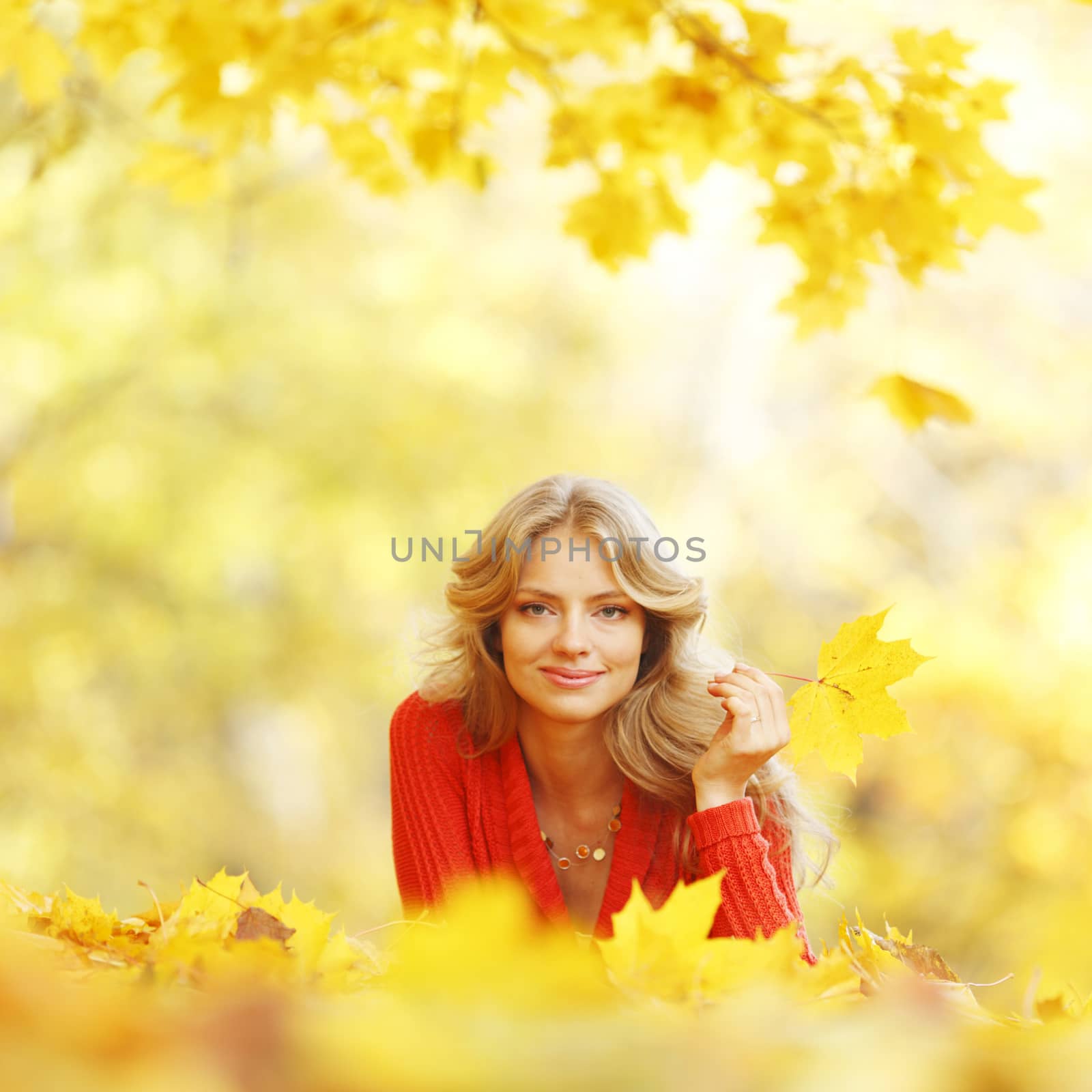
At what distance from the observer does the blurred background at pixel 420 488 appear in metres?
5.54

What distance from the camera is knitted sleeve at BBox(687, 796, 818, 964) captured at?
4.34ft

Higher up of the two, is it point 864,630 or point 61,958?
point 864,630

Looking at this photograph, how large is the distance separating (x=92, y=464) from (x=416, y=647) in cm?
412

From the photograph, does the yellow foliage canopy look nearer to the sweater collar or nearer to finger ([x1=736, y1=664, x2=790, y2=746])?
finger ([x1=736, y1=664, x2=790, y2=746])

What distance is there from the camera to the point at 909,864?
21.6 ft

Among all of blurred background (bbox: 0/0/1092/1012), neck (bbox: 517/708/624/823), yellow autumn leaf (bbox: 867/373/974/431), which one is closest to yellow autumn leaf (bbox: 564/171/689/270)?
yellow autumn leaf (bbox: 867/373/974/431)

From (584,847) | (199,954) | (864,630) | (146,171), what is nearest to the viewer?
(199,954)

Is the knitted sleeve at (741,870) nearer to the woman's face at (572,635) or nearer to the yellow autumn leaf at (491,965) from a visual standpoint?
the woman's face at (572,635)

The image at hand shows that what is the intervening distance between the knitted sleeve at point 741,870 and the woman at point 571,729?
8 cm

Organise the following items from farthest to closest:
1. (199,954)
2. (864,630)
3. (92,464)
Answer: (92,464)
(864,630)
(199,954)

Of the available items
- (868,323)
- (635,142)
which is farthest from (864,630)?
(868,323)

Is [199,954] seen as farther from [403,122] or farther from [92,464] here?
[92,464]

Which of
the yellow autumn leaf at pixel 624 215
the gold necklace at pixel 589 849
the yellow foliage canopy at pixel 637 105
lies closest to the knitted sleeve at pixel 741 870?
the gold necklace at pixel 589 849

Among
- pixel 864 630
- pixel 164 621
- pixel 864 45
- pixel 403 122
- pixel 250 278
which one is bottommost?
pixel 864 630
